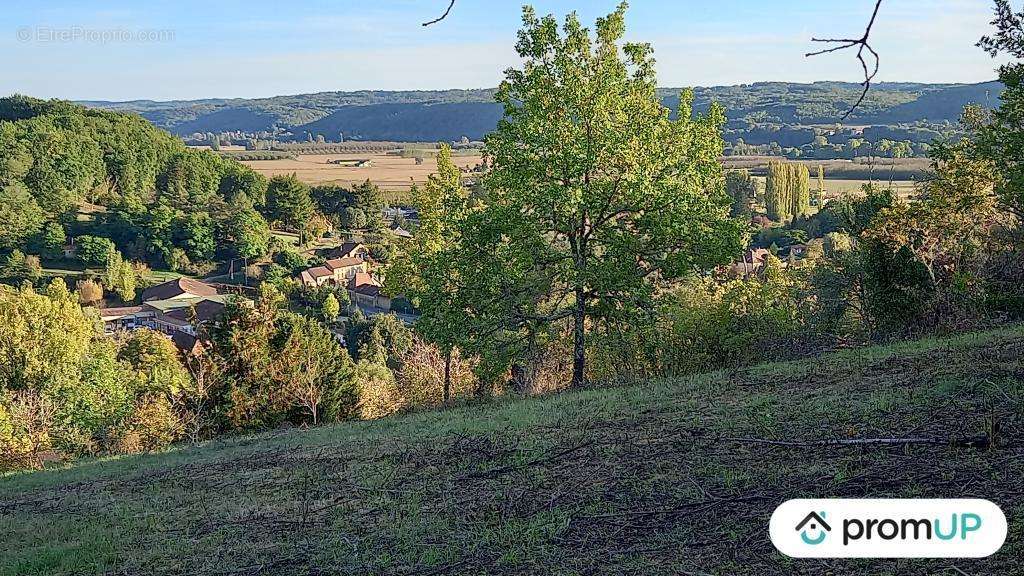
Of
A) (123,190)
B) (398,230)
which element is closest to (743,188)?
(398,230)

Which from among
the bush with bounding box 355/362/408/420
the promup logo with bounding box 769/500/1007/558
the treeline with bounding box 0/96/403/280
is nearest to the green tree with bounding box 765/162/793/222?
the treeline with bounding box 0/96/403/280

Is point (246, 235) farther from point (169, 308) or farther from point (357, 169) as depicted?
point (357, 169)

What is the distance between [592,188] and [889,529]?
36.5 ft

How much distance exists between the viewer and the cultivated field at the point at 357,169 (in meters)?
136

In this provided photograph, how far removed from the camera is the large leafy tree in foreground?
14.9m

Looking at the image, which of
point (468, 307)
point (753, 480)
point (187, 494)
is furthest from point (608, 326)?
point (753, 480)

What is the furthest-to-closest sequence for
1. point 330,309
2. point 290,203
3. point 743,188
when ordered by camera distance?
point 290,203
point 743,188
point 330,309

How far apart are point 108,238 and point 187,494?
9331cm

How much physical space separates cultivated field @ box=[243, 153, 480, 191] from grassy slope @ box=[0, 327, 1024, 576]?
375 feet

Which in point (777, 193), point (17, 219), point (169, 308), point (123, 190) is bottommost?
point (169, 308)

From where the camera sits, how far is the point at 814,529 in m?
4.20

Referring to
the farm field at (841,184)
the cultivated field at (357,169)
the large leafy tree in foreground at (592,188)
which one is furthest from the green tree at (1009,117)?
the cultivated field at (357,169)

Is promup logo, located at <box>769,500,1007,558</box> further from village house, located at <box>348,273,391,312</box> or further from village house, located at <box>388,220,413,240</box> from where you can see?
village house, located at <box>388,220,413,240</box>

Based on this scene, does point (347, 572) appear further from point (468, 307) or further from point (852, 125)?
point (852, 125)
